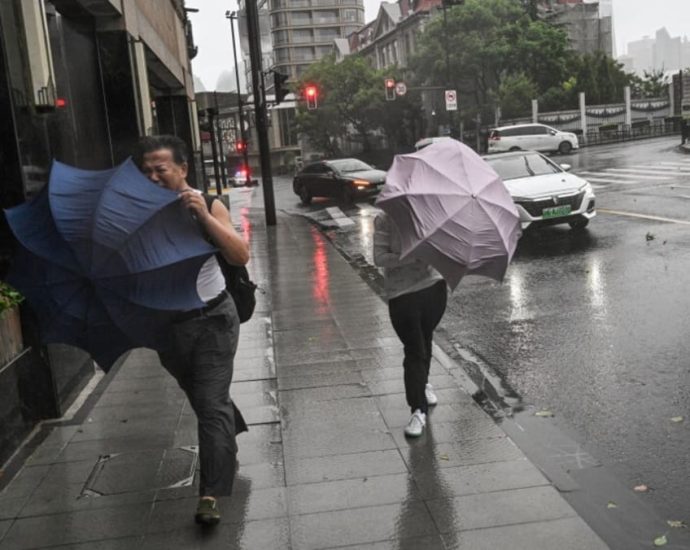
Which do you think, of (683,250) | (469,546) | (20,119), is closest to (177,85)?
(683,250)

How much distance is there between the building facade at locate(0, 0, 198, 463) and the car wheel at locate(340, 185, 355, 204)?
33.2ft

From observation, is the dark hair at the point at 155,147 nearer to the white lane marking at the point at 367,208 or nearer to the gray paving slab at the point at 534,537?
the gray paving slab at the point at 534,537

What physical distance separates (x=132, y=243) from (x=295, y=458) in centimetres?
202

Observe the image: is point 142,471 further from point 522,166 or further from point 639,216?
point 639,216

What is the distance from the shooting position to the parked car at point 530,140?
131 feet

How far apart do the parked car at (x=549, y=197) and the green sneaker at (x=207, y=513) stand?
10.0 metres

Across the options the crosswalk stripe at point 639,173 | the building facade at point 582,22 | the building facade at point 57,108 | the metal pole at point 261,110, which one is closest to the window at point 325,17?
the building facade at point 582,22

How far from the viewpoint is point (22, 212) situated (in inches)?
132

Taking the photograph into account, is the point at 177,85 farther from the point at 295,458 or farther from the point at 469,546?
the point at 469,546

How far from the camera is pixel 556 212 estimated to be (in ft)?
44.0

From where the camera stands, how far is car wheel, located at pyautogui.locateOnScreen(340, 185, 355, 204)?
24125mm

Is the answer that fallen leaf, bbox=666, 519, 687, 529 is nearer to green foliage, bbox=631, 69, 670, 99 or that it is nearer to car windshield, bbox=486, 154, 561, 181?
car windshield, bbox=486, 154, 561, 181

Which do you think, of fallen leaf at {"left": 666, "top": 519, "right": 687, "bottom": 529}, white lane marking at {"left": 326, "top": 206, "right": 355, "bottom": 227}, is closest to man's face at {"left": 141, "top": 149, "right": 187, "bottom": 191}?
fallen leaf at {"left": 666, "top": 519, "right": 687, "bottom": 529}

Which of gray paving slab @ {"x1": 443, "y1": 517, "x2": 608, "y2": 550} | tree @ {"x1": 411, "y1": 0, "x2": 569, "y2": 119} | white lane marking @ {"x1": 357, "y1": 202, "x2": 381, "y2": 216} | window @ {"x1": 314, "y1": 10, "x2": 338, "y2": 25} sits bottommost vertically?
white lane marking @ {"x1": 357, "y1": 202, "x2": 381, "y2": 216}
